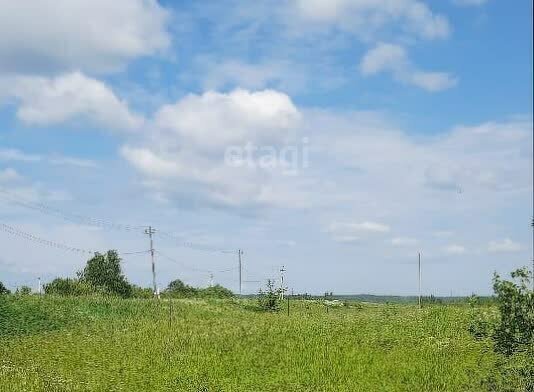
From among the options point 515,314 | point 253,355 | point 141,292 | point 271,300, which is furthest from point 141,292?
Result: point 515,314

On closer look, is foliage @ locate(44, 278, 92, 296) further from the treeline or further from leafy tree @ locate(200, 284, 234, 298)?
leafy tree @ locate(200, 284, 234, 298)

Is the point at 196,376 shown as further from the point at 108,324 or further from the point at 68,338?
the point at 108,324

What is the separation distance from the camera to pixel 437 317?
37.8m

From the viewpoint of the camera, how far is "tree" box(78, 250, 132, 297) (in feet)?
301

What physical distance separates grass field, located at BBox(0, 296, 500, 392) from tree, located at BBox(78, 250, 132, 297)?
46.6 m

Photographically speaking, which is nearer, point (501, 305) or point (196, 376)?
point (501, 305)

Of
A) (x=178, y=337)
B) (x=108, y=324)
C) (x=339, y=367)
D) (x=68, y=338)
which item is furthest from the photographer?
(x=108, y=324)

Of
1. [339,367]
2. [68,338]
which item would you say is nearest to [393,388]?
[339,367]

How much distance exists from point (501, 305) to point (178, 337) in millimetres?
25198

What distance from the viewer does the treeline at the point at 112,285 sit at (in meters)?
81.3

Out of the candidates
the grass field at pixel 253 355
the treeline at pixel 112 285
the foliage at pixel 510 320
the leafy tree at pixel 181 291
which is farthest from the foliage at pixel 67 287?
the foliage at pixel 510 320

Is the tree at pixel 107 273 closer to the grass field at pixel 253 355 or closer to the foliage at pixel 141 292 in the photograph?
the foliage at pixel 141 292

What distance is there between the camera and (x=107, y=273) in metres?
93.6

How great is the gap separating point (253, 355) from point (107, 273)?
69.9 metres
